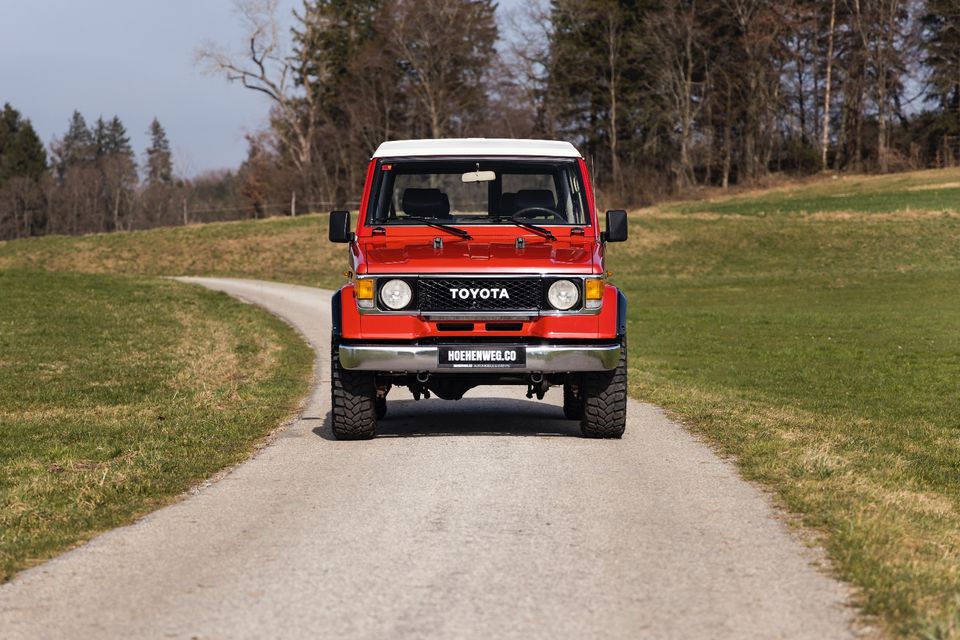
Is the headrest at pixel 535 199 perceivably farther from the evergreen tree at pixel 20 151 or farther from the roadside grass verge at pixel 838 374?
the evergreen tree at pixel 20 151

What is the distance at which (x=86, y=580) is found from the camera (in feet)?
19.8

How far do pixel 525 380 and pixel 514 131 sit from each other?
245 feet

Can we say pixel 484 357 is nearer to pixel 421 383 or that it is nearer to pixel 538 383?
pixel 538 383

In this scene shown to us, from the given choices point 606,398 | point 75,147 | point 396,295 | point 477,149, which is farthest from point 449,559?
point 75,147

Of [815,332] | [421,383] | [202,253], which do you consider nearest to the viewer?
[421,383]

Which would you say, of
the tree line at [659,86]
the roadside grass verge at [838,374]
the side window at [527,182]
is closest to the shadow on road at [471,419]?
the roadside grass verge at [838,374]

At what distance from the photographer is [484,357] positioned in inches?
411

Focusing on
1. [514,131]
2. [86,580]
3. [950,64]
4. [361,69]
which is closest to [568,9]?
[514,131]

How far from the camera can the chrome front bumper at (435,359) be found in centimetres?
1044

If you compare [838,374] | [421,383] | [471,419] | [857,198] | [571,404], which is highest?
[857,198]

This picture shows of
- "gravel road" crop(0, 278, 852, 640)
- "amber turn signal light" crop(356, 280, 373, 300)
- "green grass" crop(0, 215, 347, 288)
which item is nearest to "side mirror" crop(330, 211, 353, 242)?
"amber turn signal light" crop(356, 280, 373, 300)

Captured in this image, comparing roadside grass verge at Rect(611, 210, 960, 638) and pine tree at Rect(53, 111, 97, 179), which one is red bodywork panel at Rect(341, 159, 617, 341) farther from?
pine tree at Rect(53, 111, 97, 179)

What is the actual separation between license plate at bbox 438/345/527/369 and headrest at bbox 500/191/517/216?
181 centimetres

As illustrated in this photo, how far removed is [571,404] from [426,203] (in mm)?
2704
